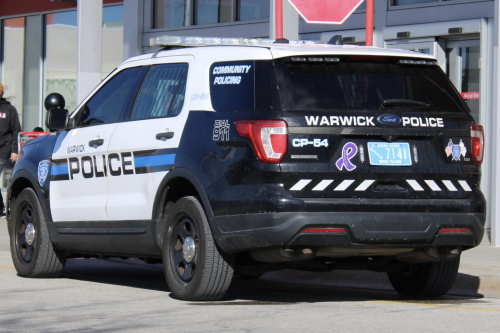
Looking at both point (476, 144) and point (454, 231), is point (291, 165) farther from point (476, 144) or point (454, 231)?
point (476, 144)

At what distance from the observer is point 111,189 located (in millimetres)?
7852

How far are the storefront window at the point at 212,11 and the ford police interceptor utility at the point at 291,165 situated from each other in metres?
9.00

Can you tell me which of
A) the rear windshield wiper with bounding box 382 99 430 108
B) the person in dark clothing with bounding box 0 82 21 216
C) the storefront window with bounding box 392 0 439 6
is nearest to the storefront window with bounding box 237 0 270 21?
the storefront window with bounding box 392 0 439 6

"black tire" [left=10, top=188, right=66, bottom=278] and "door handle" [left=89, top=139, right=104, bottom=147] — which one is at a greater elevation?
"door handle" [left=89, top=139, right=104, bottom=147]

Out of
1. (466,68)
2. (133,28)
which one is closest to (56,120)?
(466,68)

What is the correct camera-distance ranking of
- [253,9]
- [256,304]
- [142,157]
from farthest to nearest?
[253,9], [142,157], [256,304]

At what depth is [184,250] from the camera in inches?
279

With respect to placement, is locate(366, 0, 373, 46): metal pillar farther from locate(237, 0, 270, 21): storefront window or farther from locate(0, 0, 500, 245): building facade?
locate(237, 0, 270, 21): storefront window

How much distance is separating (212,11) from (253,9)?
105 centimetres

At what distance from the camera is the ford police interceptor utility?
6.41 metres

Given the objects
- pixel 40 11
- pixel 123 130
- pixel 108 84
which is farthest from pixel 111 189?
pixel 40 11

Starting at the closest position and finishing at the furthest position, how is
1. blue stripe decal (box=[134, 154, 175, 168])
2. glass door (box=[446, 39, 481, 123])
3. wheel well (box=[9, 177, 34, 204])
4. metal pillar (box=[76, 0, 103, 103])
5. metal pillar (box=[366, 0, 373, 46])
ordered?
blue stripe decal (box=[134, 154, 175, 168]) < wheel well (box=[9, 177, 34, 204]) < metal pillar (box=[366, 0, 373, 46]) < glass door (box=[446, 39, 481, 123]) < metal pillar (box=[76, 0, 103, 103])

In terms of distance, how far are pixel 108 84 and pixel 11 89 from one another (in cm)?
1414

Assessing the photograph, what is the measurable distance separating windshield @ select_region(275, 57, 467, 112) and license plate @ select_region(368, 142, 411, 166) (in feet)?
0.90
